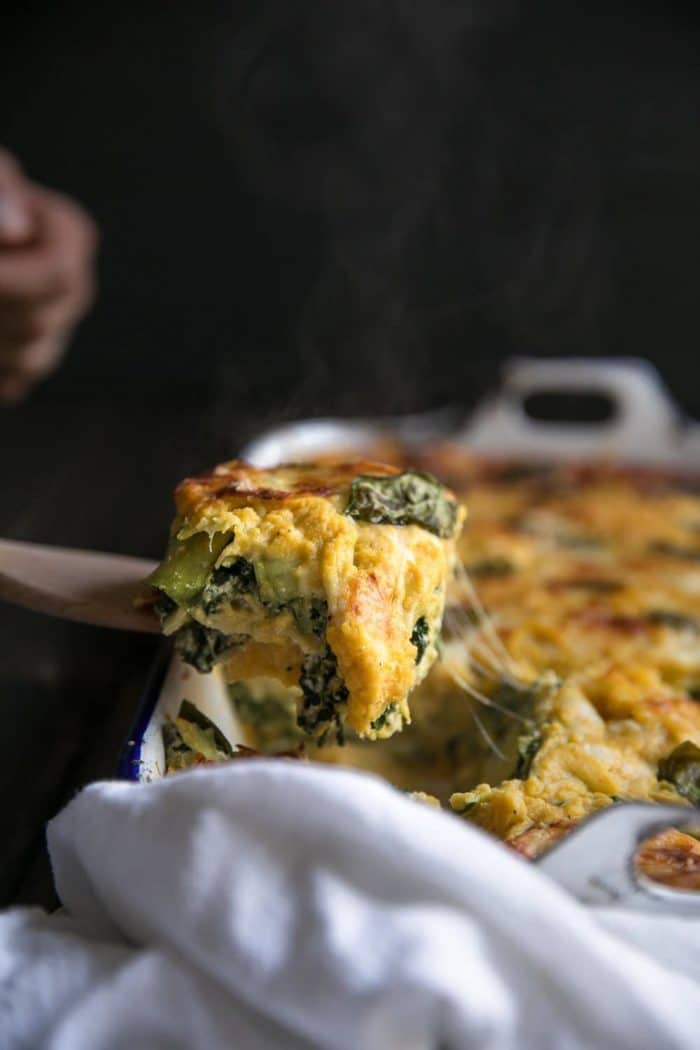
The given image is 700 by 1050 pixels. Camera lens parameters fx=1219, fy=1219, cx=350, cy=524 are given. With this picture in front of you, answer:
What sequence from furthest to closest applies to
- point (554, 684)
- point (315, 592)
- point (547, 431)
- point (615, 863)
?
1. point (547, 431)
2. point (554, 684)
3. point (315, 592)
4. point (615, 863)

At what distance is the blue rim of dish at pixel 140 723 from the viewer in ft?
5.04

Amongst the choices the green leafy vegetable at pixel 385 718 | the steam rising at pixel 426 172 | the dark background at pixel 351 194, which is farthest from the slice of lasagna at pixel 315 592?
the steam rising at pixel 426 172

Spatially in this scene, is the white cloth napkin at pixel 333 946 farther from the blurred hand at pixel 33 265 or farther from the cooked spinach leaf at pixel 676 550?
the blurred hand at pixel 33 265

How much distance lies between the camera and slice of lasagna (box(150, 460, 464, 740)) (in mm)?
1533

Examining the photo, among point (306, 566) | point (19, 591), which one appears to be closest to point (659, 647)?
point (306, 566)

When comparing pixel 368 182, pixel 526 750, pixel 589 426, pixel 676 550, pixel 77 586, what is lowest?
pixel 589 426

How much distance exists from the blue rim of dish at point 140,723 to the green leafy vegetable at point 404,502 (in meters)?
0.36

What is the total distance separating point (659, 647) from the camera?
7.23 ft

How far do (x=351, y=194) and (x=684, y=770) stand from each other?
12.1 ft

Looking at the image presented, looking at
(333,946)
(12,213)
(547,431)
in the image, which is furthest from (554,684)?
(12,213)

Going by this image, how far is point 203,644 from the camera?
5.53 feet

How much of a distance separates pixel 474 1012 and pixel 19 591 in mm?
928

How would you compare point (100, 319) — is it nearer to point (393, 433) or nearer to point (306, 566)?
point (393, 433)

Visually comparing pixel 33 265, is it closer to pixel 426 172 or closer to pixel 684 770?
pixel 426 172
